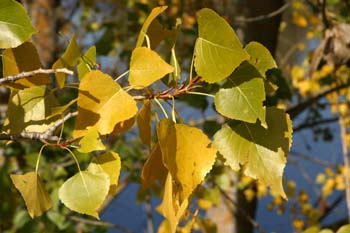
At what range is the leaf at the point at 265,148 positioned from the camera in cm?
50

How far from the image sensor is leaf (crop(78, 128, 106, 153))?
0.46m

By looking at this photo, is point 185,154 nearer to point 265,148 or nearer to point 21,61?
point 265,148

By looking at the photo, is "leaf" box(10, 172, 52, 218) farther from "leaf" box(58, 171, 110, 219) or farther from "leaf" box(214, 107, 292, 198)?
"leaf" box(214, 107, 292, 198)

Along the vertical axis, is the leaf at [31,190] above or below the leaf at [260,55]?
below

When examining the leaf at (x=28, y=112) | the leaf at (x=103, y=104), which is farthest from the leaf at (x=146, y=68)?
the leaf at (x=28, y=112)

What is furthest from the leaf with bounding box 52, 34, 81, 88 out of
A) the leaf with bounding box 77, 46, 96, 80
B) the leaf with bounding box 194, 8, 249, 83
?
the leaf with bounding box 194, 8, 249, 83

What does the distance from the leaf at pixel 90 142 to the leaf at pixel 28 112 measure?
0.10 metres

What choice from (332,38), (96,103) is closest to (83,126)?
(96,103)

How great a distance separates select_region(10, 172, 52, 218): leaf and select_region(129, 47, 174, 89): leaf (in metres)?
0.13

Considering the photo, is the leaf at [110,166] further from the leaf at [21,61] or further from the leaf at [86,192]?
the leaf at [21,61]

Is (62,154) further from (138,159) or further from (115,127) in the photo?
(115,127)

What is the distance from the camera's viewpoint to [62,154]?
1.33 meters

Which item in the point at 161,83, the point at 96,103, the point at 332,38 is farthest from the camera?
the point at 332,38

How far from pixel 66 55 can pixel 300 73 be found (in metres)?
1.78
